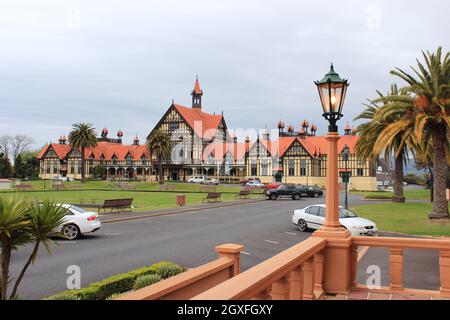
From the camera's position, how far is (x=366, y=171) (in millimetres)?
70000

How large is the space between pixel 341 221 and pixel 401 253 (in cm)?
Result: 1003

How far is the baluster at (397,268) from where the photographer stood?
6.98m

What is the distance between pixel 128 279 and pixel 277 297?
5.03 meters

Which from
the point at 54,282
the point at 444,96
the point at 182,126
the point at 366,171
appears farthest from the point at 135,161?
the point at 54,282

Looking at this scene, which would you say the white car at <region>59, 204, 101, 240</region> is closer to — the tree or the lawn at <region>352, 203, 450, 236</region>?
the lawn at <region>352, 203, 450, 236</region>

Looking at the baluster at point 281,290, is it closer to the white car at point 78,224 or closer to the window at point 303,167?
the white car at point 78,224

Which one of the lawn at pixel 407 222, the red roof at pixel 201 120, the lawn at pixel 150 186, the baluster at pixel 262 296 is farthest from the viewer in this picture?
the red roof at pixel 201 120

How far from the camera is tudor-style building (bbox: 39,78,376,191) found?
74000 mm

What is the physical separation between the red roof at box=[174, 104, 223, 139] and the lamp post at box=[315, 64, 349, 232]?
73757 mm

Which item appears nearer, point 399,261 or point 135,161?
point 399,261

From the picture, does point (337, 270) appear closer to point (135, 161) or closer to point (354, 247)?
point (354, 247)

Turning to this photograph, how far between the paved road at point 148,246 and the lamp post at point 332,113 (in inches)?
201

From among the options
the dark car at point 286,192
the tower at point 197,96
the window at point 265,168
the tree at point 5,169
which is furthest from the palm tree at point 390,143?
the tree at point 5,169
